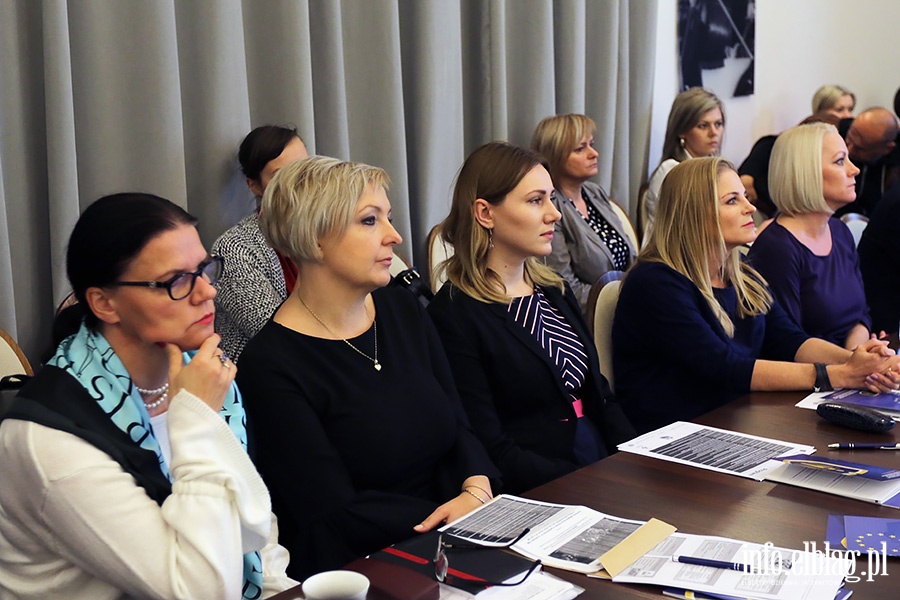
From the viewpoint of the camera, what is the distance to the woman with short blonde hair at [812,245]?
2.94m

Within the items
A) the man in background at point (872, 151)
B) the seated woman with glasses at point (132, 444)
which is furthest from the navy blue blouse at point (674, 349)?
the man in background at point (872, 151)

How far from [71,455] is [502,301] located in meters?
1.23

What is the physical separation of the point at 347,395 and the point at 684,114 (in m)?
3.35

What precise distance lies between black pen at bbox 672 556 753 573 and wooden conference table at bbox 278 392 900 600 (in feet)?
0.27

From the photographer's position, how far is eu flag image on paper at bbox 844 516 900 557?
4.52ft

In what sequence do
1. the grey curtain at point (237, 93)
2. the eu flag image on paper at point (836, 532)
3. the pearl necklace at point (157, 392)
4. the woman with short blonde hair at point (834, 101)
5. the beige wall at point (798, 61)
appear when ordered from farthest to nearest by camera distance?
1. the woman with short blonde hair at point (834, 101)
2. the beige wall at point (798, 61)
3. the grey curtain at point (237, 93)
4. the pearl necklace at point (157, 392)
5. the eu flag image on paper at point (836, 532)

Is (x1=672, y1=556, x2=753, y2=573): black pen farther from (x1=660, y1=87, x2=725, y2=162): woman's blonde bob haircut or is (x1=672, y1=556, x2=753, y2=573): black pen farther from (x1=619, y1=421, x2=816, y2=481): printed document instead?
(x1=660, y1=87, x2=725, y2=162): woman's blonde bob haircut

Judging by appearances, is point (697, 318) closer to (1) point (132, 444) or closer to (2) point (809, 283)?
(2) point (809, 283)

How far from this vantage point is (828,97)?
600cm

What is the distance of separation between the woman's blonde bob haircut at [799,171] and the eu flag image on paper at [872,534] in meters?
1.69

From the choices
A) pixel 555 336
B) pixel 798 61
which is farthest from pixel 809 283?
pixel 798 61

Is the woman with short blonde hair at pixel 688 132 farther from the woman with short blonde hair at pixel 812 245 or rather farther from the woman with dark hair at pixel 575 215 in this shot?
the woman with short blonde hair at pixel 812 245

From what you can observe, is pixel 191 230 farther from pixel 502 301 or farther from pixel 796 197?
pixel 796 197

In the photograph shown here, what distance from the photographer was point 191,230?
1.55 metres
